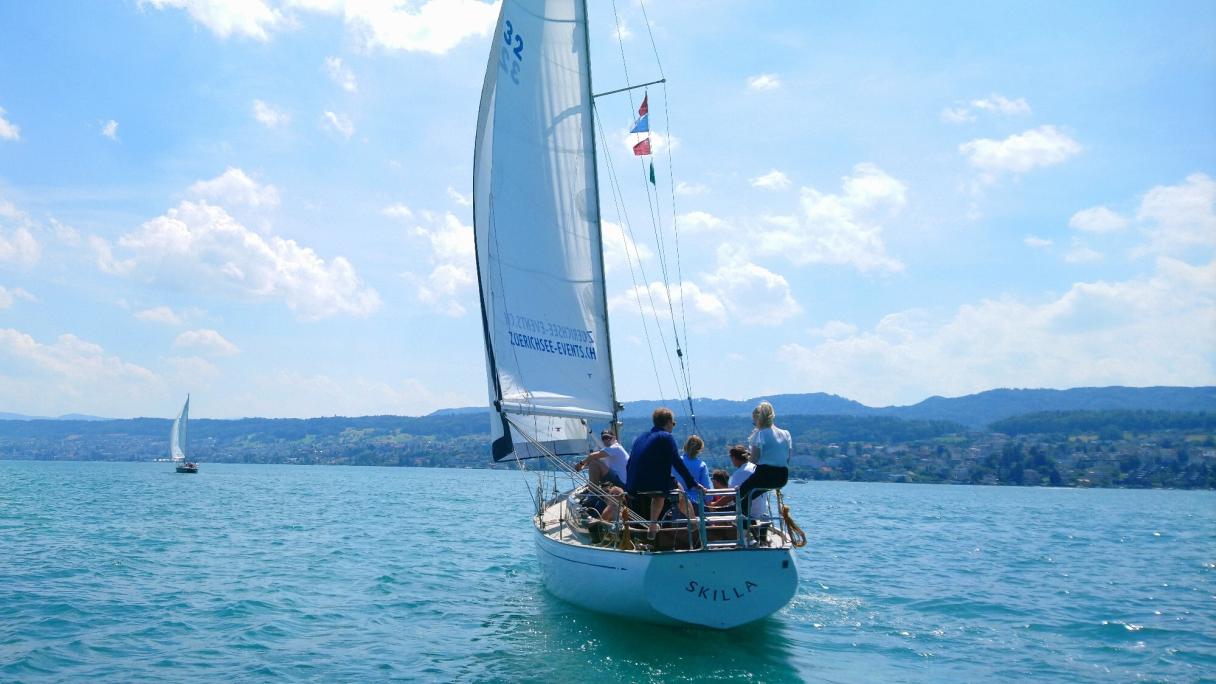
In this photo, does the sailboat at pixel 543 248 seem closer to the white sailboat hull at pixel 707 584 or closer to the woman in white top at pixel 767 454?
the white sailboat hull at pixel 707 584

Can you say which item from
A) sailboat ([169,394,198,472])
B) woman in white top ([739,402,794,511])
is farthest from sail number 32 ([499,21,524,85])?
sailboat ([169,394,198,472])

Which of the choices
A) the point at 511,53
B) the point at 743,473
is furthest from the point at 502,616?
the point at 511,53

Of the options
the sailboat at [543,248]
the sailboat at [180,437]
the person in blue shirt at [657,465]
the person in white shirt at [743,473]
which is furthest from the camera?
the sailboat at [180,437]

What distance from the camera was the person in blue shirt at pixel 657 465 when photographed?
11570 millimetres

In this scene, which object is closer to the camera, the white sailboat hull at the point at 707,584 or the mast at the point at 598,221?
the white sailboat hull at the point at 707,584

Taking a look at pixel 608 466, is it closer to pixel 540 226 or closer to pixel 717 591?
pixel 717 591

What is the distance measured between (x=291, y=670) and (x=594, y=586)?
4078mm

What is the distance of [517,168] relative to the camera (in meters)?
15.5

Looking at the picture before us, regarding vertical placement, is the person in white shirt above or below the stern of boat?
above

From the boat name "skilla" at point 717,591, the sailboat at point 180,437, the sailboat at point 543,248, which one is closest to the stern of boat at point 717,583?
the boat name "skilla" at point 717,591

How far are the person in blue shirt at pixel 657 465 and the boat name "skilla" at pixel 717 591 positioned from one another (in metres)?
0.96

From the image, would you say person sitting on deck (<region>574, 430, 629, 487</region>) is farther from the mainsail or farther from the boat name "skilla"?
the boat name "skilla"

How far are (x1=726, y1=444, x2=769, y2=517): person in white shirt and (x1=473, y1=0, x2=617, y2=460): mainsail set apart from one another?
3885 millimetres

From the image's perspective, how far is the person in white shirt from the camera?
479 inches
